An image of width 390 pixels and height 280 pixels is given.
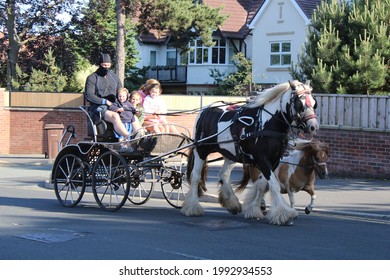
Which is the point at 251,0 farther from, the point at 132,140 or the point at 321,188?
the point at 132,140

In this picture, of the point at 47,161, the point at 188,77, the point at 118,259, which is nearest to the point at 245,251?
the point at 118,259

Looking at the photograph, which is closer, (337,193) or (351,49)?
(337,193)

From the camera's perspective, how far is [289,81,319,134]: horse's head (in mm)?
10008

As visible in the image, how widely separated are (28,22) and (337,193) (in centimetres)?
2990

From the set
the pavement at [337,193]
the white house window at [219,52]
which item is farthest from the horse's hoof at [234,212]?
the white house window at [219,52]

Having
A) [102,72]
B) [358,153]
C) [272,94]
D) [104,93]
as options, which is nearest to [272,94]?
[272,94]

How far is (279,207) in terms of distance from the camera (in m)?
10.2

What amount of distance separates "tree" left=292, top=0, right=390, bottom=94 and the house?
51.9 feet

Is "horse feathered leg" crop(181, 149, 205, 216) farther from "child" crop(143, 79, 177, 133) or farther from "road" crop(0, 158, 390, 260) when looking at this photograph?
"child" crop(143, 79, 177, 133)

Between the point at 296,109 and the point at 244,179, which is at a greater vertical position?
the point at 296,109

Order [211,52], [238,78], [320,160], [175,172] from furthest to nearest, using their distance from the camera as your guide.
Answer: [211,52] → [238,78] → [175,172] → [320,160]

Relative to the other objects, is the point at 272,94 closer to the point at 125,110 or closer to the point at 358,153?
the point at 125,110

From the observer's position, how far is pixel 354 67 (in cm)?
1994

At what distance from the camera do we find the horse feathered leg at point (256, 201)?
11.1 metres
